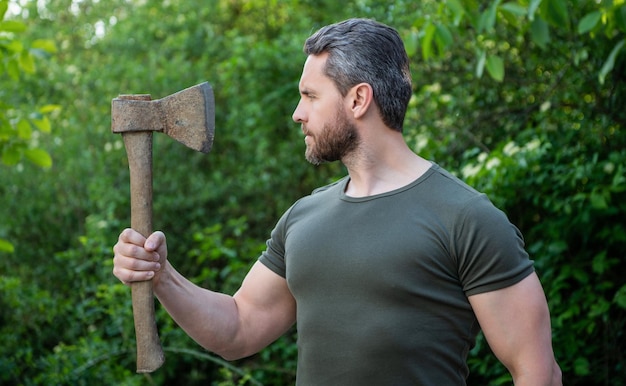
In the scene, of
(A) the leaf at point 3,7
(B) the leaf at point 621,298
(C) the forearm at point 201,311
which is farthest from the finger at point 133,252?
(B) the leaf at point 621,298

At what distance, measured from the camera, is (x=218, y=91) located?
6703 mm

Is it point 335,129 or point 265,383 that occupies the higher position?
point 335,129

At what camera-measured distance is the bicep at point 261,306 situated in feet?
7.91

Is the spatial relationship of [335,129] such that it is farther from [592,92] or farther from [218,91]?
[218,91]

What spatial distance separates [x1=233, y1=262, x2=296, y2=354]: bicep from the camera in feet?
7.91

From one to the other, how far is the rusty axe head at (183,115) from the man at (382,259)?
257 mm

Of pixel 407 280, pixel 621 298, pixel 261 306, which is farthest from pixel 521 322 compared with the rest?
pixel 621 298

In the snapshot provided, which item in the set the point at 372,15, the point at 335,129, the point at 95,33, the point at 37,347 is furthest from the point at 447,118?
the point at 95,33

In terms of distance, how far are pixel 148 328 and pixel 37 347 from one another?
293cm

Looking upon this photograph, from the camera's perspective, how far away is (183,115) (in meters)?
2.29

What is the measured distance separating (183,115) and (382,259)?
677 mm

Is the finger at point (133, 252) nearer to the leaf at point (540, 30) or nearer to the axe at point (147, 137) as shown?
the axe at point (147, 137)

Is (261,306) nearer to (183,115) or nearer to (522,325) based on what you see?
(183,115)

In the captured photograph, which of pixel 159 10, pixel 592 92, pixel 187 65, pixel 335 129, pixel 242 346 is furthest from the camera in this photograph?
pixel 159 10
